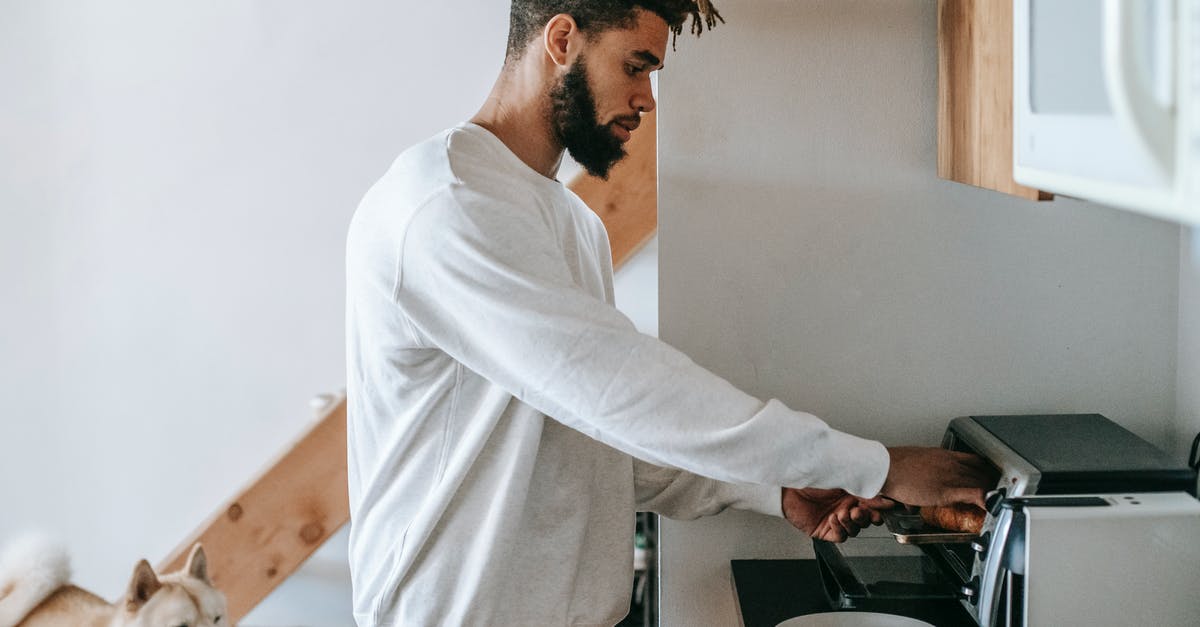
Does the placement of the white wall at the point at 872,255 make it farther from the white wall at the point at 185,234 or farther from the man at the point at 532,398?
the white wall at the point at 185,234

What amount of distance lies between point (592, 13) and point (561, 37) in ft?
0.16

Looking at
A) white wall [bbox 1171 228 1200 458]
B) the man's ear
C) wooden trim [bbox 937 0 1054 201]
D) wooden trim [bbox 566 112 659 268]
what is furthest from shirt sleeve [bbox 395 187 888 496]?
wooden trim [bbox 566 112 659 268]

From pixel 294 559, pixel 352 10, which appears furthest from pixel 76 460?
pixel 352 10

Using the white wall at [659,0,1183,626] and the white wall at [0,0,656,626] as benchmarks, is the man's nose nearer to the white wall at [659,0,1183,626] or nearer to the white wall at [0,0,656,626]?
the white wall at [659,0,1183,626]

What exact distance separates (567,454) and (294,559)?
148 centimetres

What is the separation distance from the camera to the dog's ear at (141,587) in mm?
2453

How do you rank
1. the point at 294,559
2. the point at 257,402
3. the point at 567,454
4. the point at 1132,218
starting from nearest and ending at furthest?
1. the point at 567,454
2. the point at 1132,218
3. the point at 294,559
4. the point at 257,402

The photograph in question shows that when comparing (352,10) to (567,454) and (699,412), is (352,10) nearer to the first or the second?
(567,454)

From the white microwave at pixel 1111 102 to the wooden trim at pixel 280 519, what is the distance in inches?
74.1

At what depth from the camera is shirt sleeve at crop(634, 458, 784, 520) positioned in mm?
1574

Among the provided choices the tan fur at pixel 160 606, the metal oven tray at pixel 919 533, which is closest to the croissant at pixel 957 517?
the metal oven tray at pixel 919 533

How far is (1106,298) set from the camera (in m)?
1.63

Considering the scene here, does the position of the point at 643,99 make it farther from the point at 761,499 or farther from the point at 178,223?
the point at 178,223

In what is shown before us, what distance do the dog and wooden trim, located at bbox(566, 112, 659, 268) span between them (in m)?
1.20
